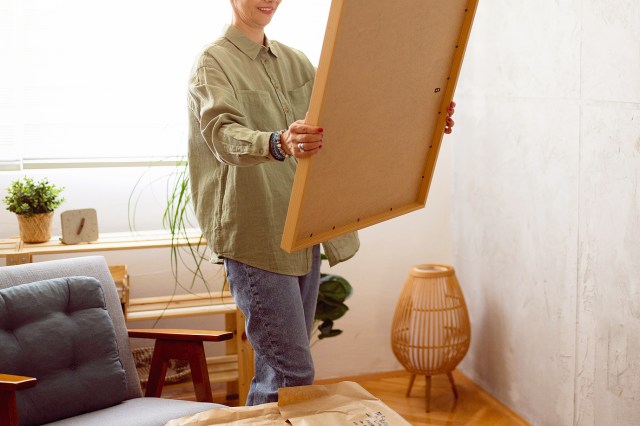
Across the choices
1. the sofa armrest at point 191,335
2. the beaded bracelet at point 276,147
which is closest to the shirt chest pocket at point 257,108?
the beaded bracelet at point 276,147

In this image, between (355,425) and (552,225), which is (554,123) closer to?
(552,225)

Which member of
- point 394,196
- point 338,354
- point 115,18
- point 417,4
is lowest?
point 338,354

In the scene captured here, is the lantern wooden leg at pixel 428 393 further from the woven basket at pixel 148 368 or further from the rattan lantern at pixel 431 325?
the woven basket at pixel 148 368

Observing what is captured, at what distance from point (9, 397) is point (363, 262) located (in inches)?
80.1

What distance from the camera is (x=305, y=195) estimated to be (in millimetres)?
1804

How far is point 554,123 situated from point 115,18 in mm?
1812

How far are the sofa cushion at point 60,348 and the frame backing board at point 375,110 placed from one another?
0.91 m

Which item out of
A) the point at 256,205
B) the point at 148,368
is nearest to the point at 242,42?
the point at 256,205

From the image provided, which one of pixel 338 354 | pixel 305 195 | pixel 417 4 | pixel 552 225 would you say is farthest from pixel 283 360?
pixel 338 354

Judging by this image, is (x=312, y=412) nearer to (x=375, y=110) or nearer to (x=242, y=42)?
(x=375, y=110)

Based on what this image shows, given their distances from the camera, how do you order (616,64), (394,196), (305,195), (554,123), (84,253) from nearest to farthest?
1. (305,195)
2. (394,196)
3. (616,64)
4. (554,123)
5. (84,253)

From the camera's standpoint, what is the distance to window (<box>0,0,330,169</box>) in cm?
333

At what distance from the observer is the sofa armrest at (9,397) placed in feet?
6.67

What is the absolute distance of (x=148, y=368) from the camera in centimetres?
337
